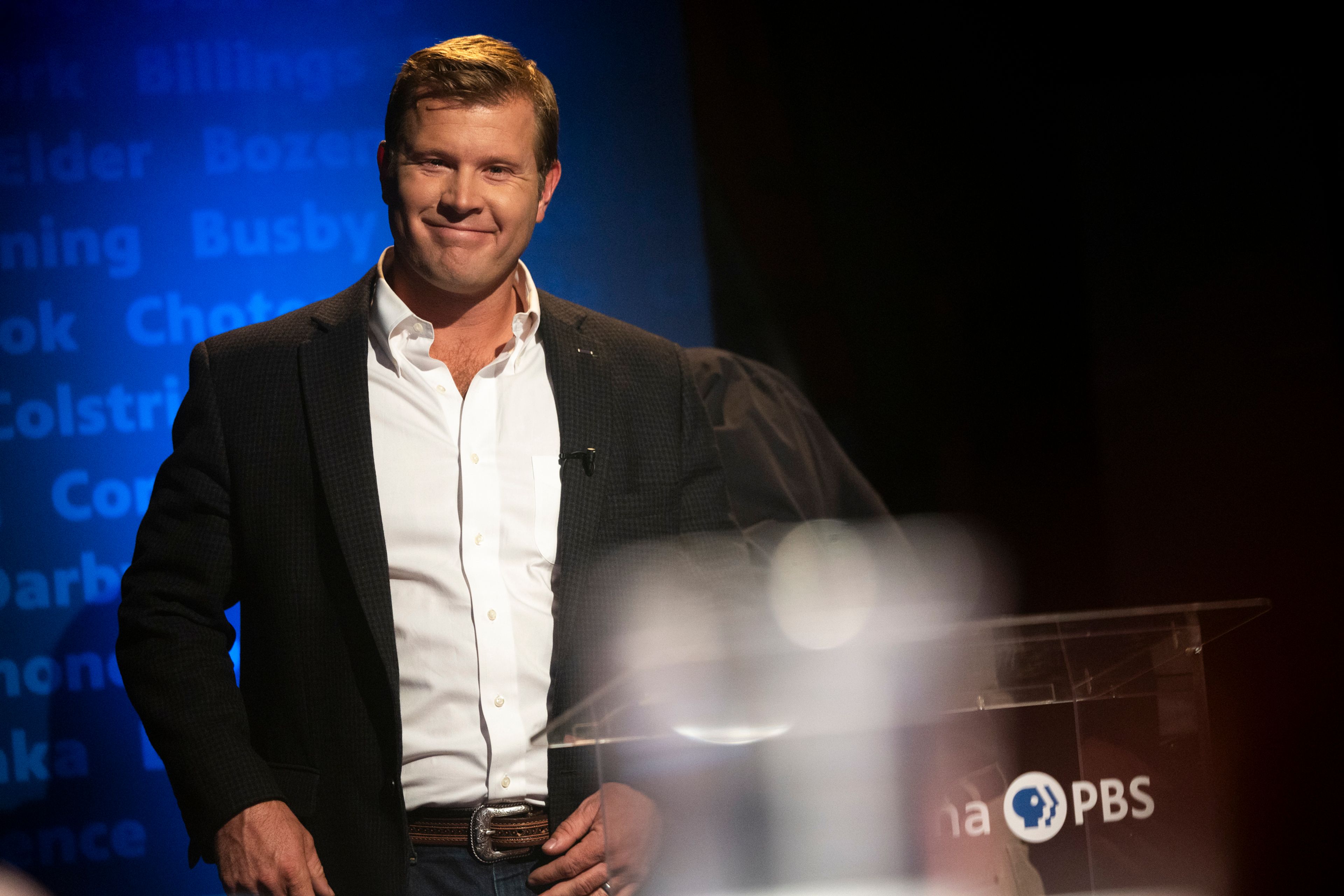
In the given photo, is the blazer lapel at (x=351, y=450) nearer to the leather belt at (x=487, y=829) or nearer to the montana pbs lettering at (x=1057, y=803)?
the leather belt at (x=487, y=829)

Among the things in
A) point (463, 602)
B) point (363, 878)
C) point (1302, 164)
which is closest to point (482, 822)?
point (363, 878)

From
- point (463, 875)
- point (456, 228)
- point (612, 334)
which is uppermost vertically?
point (456, 228)

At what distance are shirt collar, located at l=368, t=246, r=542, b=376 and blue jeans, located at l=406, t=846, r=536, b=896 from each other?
0.77m

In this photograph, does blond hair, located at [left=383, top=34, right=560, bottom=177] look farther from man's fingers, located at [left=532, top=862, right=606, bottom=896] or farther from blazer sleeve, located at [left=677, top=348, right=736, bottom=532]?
man's fingers, located at [left=532, top=862, right=606, bottom=896]

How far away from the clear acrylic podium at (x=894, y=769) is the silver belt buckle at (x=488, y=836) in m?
0.53

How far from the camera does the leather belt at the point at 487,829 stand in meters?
1.61

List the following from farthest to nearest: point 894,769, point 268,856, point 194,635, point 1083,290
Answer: point 1083,290
point 194,635
point 268,856
point 894,769

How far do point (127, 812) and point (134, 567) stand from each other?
50.5 inches

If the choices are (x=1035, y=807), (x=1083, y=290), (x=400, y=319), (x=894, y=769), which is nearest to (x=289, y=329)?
(x=400, y=319)

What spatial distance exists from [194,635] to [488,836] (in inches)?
21.6

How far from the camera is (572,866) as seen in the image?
1465 millimetres

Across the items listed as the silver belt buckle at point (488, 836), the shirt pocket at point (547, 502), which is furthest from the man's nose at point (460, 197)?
the silver belt buckle at point (488, 836)

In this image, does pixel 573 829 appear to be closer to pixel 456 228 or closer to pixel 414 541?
pixel 414 541

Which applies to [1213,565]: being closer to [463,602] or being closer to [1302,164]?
[1302,164]
